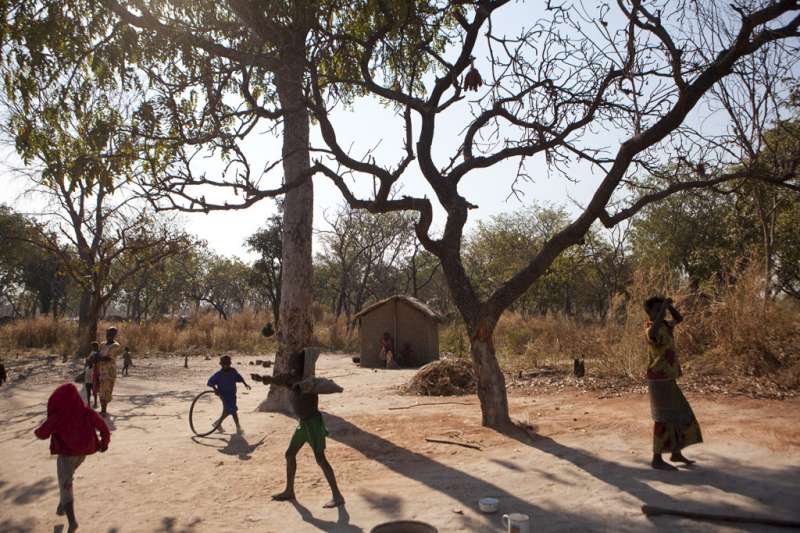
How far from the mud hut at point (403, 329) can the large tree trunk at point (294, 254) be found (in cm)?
912

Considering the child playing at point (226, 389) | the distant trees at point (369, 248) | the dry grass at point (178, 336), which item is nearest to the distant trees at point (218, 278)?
the distant trees at point (369, 248)

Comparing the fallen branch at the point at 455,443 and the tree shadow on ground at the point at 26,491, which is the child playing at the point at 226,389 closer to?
the tree shadow on ground at the point at 26,491

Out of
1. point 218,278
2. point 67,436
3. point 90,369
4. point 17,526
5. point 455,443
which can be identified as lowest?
point 17,526

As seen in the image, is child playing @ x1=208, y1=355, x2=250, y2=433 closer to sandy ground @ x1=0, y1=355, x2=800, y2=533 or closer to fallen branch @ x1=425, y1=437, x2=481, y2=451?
sandy ground @ x1=0, y1=355, x2=800, y2=533

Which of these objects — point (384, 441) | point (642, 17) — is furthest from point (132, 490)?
point (642, 17)

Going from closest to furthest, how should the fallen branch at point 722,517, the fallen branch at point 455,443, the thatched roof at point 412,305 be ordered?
the fallen branch at point 722,517 < the fallen branch at point 455,443 < the thatched roof at point 412,305

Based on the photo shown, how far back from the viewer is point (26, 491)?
5797mm

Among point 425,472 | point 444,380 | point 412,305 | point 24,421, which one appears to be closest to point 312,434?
point 425,472

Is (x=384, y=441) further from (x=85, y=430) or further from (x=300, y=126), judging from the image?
(x=300, y=126)

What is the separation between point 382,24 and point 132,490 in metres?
6.82

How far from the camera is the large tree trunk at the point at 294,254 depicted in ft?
32.3

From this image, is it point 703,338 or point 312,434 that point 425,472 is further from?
point 703,338

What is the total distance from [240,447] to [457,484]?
10.6 feet

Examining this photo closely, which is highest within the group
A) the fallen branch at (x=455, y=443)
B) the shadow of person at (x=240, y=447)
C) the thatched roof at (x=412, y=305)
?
the thatched roof at (x=412, y=305)
